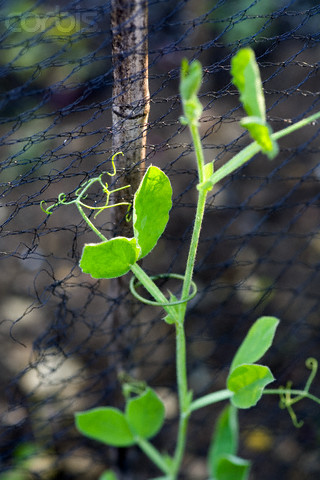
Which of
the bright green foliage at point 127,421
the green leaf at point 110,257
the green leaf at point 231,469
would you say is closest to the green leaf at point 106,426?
the bright green foliage at point 127,421

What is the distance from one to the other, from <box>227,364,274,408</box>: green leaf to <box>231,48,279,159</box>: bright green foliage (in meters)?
0.39

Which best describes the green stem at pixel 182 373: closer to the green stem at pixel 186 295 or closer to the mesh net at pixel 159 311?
the green stem at pixel 186 295

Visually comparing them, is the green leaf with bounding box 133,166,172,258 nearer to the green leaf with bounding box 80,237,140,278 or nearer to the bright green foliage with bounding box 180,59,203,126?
the green leaf with bounding box 80,237,140,278

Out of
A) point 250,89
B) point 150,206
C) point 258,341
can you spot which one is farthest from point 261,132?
point 258,341

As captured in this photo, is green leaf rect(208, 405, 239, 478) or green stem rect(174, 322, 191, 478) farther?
green leaf rect(208, 405, 239, 478)

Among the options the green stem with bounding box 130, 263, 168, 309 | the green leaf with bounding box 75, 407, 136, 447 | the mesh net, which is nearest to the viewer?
the green stem with bounding box 130, 263, 168, 309

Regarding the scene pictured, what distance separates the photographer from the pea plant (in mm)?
612

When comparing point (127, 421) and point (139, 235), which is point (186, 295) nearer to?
point (139, 235)

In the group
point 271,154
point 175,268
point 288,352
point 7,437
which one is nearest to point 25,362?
point 7,437

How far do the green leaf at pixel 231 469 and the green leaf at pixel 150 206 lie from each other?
15.6 inches

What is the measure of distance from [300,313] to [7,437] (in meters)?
0.90

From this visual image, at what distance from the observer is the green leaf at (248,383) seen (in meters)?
0.86

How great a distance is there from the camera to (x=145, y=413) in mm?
1049

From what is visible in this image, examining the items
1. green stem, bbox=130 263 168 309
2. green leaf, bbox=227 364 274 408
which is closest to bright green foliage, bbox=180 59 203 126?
green stem, bbox=130 263 168 309
